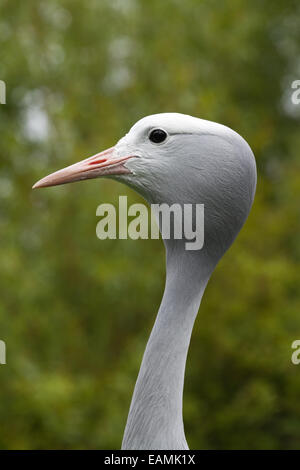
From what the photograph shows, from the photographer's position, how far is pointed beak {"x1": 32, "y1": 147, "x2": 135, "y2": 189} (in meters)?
2.63

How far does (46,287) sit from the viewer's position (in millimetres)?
7918

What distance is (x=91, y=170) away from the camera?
2658mm

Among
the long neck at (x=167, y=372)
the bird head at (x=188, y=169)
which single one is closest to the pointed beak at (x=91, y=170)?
the bird head at (x=188, y=169)

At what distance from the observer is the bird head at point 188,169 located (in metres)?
2.56

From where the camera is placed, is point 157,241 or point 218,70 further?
point 218,70

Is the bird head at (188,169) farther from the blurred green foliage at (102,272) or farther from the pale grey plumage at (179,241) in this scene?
the blurred green foliage at (102,272)

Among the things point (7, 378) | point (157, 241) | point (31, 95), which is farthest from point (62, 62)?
point (7, 378)

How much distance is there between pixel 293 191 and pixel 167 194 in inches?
249

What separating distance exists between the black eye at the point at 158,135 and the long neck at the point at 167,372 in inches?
15.5

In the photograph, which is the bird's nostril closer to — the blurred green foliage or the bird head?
the bird head

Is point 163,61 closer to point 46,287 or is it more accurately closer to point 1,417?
point 46,287

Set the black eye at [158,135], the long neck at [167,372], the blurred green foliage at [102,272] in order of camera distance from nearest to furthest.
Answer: the long neck at [167,372] → the black eye at [158,135] → the blurred green foliage at [102,272]

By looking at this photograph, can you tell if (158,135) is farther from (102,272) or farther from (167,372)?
(102,272)

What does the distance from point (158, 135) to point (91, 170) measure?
10.1 inches
